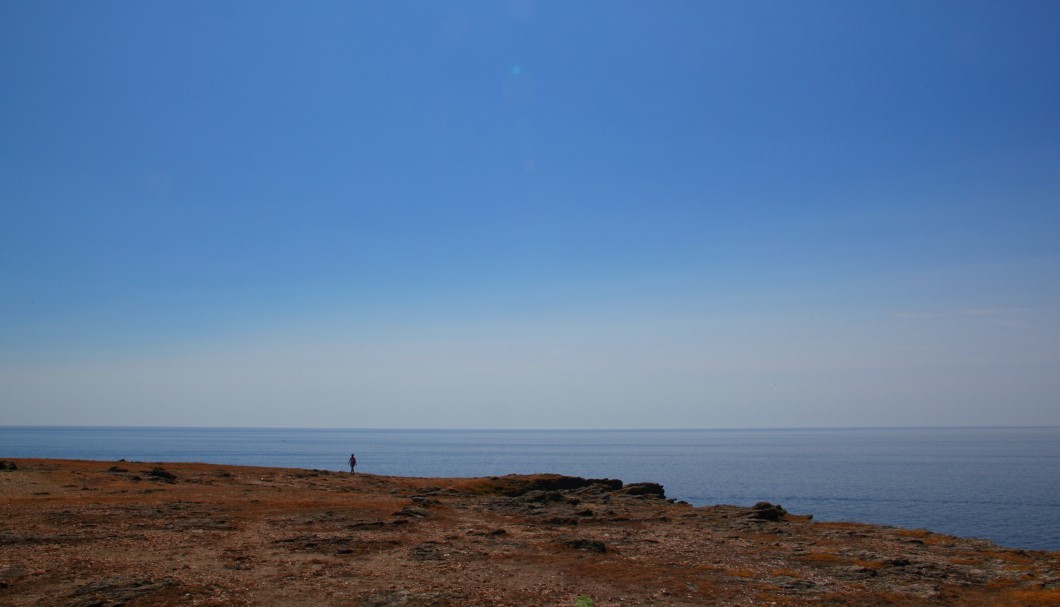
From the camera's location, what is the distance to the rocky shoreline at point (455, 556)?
23.2 meters

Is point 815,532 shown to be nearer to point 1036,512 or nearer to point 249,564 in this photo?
point 249,564

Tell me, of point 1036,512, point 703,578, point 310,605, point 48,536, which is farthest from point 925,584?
point 1036,512

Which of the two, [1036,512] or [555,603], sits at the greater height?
[555,603]

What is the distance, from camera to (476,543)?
33438 millimetres

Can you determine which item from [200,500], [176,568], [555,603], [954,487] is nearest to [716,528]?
[555,603]

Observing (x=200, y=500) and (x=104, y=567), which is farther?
(x=200, y=500)

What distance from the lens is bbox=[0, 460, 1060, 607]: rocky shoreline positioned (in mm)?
23250

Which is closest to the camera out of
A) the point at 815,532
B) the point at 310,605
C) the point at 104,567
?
the point at 310,605

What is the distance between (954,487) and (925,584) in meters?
105

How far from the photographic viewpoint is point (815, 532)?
1556 inches

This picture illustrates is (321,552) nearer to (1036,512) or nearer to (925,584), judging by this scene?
(925,584)

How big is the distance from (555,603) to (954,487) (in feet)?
381

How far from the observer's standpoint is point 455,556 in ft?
97.6

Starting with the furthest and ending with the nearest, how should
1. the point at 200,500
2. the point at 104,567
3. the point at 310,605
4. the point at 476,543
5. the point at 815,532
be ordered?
1. the point at 200,500
2. the point at 815,532
3. the point at 476,543
4. the point at 104,567
5. the point at 310,605
